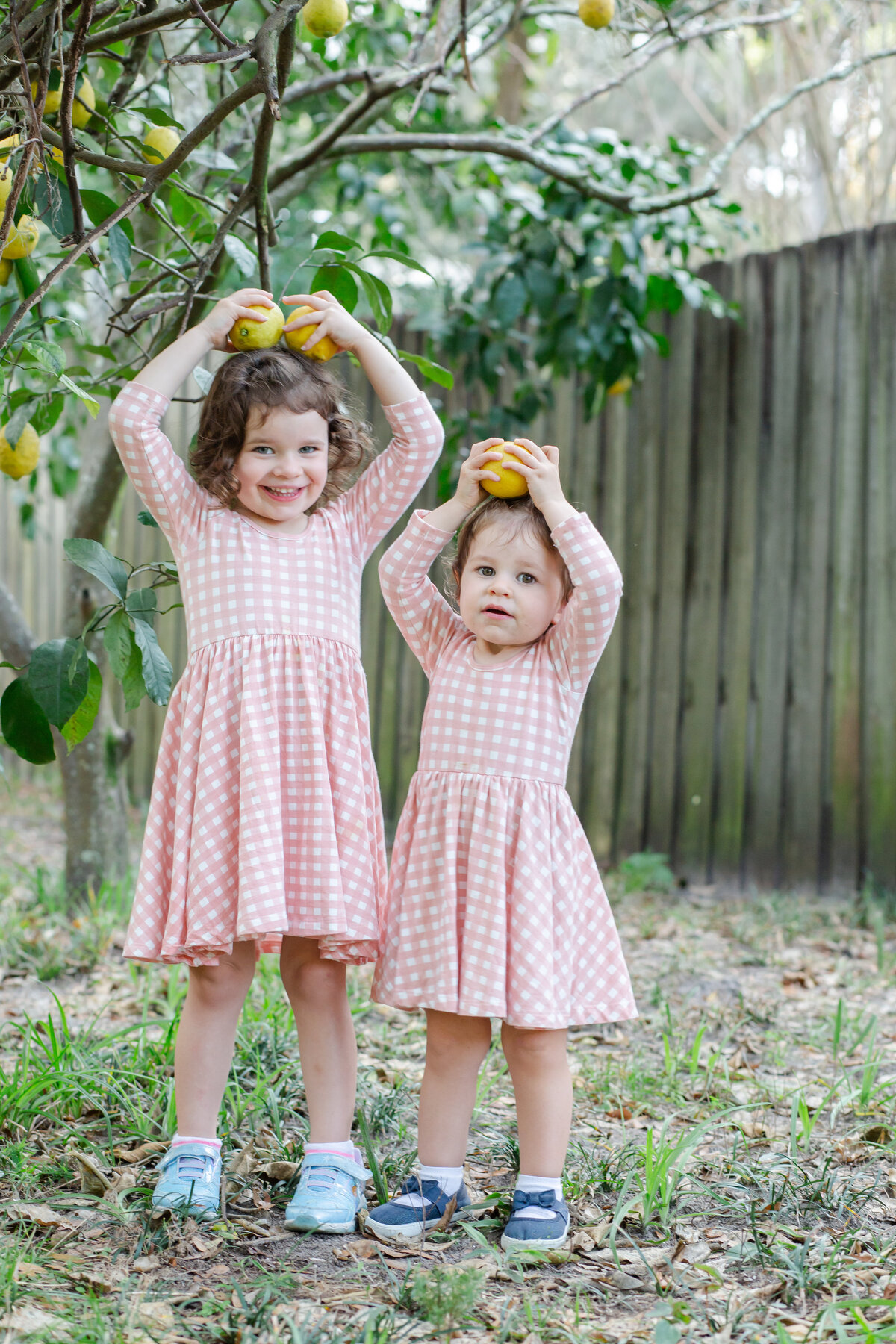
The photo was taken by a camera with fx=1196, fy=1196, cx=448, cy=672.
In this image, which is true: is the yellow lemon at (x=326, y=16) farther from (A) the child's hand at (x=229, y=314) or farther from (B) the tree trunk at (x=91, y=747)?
(B) the tree trunk at (x=91, y=747)

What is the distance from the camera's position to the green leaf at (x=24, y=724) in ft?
5.54

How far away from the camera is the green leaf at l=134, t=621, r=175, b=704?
173 centimetres

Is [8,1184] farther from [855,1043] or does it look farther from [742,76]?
[742,76]

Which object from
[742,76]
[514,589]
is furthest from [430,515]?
[742,76]

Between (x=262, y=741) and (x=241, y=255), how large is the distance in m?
0.77

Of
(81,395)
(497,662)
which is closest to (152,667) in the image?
(81,395)

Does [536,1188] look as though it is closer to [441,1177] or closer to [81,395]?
[441,1177]

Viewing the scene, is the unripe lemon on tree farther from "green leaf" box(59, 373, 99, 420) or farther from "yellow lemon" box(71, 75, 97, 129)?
"yellow lemon" box(71, 75, 97, 129)

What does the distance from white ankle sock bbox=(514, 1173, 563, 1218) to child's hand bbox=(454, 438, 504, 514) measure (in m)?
1.00

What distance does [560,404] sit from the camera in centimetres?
450

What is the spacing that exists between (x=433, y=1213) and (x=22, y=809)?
171 inches

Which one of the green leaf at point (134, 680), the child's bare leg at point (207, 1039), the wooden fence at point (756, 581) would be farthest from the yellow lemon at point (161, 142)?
the wooden fence at point (756, 581)

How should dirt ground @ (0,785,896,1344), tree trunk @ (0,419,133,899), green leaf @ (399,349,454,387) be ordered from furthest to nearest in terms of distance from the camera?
tree trunk @ (0,419,133,899) → green leaf @ (399,349,454,387) → dirt ground @ (0,785,896,1344)

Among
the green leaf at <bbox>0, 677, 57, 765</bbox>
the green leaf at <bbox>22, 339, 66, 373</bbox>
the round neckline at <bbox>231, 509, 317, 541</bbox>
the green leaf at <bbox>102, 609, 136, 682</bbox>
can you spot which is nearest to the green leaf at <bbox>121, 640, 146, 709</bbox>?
the green leaf at <bbox>102, 609, 136, 682</bbox>
